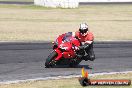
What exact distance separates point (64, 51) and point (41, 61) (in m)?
1.90

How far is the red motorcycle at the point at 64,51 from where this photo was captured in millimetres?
16516

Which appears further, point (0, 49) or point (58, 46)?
point (0, 49)

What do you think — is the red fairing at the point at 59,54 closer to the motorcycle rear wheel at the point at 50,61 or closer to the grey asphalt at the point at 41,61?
the motorcycle rear wheel at the point at 50,61

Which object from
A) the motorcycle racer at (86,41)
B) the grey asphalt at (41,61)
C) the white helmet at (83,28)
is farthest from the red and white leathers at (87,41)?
the grey asphalt at (41,61)

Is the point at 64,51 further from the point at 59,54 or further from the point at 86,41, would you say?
the point at 86,41

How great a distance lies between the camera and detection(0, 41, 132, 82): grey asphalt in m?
15.4

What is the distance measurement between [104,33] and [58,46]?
1462cm

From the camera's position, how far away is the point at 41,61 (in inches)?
715

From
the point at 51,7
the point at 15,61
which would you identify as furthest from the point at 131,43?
the point at 51,7

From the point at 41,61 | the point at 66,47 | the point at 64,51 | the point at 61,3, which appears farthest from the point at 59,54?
the point at 61,3

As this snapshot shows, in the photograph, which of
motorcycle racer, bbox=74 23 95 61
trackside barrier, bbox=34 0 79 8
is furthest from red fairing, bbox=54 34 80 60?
trackside barrier, bbox=34 0 79 8

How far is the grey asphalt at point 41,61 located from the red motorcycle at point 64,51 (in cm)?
29

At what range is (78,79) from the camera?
1413 centimetres

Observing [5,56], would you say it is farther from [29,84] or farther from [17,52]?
[29,84]
